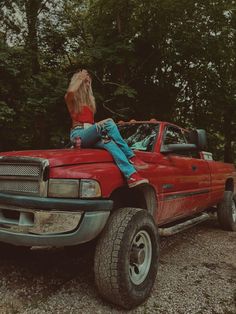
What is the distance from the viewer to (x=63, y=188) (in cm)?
285

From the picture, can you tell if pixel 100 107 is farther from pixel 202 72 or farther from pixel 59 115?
pixel 202 72

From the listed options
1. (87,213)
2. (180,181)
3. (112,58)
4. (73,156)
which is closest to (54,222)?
(87,213)

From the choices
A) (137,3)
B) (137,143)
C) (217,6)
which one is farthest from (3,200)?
(217,6)

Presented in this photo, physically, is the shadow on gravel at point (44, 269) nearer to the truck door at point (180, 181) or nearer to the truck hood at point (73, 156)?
the truck door at point (180, 181)

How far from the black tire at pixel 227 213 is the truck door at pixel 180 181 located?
92cm

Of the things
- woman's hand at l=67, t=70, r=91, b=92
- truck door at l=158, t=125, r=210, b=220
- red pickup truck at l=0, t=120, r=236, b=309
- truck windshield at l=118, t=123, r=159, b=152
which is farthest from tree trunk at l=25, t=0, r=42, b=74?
red pickup truck at l=0, t=120, r=236, b=309

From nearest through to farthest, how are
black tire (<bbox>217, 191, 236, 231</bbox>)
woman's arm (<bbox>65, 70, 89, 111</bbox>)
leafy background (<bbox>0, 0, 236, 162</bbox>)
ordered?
woman's arm (<bbox>65, 70, 89, 111</bbox>)
black tire (<bbox>217, 191, 236, 231</bbox>)
leafy background (<bbox>0, 0, 236, 162</bbox>)

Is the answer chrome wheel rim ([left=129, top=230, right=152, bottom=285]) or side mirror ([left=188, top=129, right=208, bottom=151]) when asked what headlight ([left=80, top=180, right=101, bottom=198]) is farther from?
side mirror ([left=188, top=129, right=208, bottom=151])

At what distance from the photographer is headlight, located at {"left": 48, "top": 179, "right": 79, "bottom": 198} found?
2.85m

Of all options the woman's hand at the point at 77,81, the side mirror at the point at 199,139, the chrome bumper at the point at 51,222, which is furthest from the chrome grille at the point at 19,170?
the side mirror at the point at 199,139

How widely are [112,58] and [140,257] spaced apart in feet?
26.7

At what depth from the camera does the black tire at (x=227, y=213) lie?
6273mm

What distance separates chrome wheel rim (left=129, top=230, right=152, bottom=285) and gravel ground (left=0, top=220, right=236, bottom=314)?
9.3 inches

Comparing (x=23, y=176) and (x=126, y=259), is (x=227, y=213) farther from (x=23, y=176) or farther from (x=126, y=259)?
(x=23, y=176)
